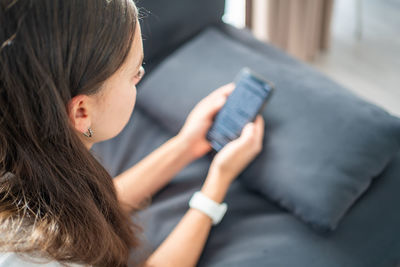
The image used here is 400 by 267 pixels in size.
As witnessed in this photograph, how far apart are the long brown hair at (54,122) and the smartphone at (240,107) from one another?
41 centimetres

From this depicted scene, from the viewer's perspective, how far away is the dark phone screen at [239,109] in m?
1.04

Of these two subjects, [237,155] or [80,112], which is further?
[237,155]

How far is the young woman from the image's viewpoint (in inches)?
20.3

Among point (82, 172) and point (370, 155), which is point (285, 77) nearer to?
point (370, 155)

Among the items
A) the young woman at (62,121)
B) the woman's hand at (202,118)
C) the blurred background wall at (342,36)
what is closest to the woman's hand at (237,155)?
the woman's hand at (202,118)

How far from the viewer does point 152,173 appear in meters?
1.05

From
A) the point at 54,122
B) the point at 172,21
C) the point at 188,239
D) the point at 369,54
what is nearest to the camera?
the point at 54,122

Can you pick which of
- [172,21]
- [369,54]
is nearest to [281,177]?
[172,21]

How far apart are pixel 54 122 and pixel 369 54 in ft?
6.05

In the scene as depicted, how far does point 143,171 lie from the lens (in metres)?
1.05

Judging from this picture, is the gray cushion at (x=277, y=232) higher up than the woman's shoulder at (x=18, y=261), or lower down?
lower down

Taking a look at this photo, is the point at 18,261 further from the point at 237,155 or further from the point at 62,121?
the point at 237,155

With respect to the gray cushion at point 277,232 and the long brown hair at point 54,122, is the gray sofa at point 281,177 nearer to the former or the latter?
the gray cushion at point 277,232

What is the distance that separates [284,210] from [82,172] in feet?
1.79
